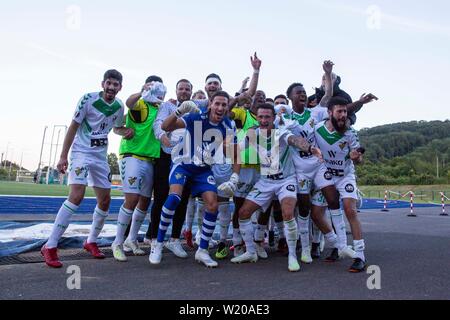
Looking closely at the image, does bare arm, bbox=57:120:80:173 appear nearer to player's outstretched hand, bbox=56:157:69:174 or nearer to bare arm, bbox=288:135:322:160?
player's outstretched hand, bbox=56:157:69:174

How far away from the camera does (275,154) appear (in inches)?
176

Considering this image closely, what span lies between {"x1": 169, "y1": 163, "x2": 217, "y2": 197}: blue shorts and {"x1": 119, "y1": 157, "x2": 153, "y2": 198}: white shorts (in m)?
0.50

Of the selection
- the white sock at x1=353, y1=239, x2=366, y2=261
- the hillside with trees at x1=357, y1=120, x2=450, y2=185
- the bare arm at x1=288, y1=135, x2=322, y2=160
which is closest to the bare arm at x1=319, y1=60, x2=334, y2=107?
the bare arm at x1=288, y1=135, x2=322, y2=160

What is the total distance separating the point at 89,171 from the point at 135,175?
1.84 ft

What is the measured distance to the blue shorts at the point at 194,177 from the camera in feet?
14.1

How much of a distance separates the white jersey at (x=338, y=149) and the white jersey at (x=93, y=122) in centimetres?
272

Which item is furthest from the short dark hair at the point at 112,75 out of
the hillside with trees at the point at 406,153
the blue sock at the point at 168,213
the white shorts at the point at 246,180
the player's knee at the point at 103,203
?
the hillside with trees at the point at 406,153

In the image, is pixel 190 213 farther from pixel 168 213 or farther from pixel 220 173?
pixel 168 213

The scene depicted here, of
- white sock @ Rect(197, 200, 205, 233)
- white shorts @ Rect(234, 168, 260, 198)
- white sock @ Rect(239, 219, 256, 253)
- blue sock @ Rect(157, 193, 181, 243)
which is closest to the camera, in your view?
blue sock @ Rect(157, 193, 181, 243)

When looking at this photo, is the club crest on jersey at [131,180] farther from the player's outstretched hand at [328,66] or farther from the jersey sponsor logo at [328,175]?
the player's outstretched hand at [328,66]

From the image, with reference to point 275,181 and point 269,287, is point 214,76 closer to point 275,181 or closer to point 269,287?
point 275,181

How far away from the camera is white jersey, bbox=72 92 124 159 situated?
4309mm
